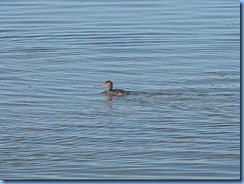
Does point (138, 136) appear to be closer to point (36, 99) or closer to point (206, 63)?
point (36, 99)

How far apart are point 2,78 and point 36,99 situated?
1866mm

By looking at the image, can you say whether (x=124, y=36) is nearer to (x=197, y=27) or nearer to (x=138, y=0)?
(x=197, y=27)

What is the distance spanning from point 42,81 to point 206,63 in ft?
11.0

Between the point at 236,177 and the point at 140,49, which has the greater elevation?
the point at 140,49

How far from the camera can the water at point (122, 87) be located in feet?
39.7

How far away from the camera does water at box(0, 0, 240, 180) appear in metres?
12.1

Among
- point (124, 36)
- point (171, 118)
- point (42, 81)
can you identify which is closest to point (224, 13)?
point (124, 36)

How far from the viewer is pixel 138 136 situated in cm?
1338

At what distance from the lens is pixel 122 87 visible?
664 inches

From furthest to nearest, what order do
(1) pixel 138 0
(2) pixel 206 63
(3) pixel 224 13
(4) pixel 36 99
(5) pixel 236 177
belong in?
1. (1) pixel 138 0
2. (3) pixel 224 13
3. (2) pixel 206 63
4. (4) pixel 36 99
5. (5) pixel 236 177

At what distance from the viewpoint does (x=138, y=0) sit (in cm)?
2731

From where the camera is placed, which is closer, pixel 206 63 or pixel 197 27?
pixel 206 63

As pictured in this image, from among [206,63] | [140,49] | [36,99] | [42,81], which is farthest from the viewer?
[140,49]

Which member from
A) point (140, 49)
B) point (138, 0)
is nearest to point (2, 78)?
point (140, 49)
